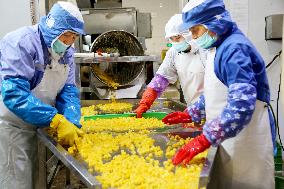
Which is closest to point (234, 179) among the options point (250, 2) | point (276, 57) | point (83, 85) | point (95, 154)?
point (95, 154)

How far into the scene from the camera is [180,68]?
3.47 m

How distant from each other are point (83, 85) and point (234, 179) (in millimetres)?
2911

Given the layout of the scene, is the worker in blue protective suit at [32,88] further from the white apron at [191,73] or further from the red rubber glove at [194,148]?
the white apron at [191,73]

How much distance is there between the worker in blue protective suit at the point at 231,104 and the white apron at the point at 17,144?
1.12 m

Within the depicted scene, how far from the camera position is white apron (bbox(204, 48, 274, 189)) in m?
2.09

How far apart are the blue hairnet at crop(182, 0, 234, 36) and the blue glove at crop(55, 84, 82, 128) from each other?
1145 mm

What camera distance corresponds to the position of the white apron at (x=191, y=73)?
331 centimetres

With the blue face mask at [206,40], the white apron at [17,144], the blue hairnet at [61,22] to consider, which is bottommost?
the white apron at [17,144]

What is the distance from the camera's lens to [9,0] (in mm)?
3318

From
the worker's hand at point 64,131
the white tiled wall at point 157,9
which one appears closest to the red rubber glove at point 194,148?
the worker's hand at point 64,131

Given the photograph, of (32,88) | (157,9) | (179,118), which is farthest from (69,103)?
(157,9)

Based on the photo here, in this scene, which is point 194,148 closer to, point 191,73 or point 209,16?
point 209,16

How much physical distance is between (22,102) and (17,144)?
488mm

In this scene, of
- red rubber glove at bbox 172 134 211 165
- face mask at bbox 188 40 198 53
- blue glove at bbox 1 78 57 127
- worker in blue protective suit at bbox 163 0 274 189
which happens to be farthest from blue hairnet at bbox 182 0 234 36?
face mask at bbox 188 40 198 53
